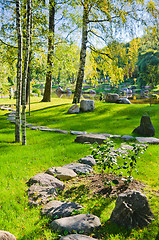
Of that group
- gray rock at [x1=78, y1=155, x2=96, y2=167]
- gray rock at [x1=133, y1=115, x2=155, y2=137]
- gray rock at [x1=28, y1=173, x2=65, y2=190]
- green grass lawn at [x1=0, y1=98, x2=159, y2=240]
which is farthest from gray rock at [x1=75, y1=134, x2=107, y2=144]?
gray rock at [x1=28, y1=173, x2=65, y2=190]

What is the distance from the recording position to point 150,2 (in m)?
16.4

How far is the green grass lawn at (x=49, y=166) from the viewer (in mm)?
3818

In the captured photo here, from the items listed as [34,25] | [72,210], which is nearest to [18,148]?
[72,210]

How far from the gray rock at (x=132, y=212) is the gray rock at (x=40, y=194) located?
1.63m

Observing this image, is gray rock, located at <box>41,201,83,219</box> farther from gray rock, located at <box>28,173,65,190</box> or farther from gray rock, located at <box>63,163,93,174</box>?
gray rock, located at <box>63,163,93,174</box>

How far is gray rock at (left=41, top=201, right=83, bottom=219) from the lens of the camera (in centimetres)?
418

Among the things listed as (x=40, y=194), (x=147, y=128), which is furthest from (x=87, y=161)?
(x=147, y=128)

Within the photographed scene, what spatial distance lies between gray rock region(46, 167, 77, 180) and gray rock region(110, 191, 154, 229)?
211 centimetres

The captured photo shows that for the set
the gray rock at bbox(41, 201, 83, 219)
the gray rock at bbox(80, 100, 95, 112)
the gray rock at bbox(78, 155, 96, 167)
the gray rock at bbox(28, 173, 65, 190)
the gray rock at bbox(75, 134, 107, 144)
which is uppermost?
the gray rock at bbox(80, 100, 95, 112)

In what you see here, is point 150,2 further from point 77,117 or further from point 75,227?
point 75,227

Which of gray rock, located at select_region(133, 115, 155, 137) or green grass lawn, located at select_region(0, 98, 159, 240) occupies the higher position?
gray rock, located at select_region(133, 115, 155, 137)

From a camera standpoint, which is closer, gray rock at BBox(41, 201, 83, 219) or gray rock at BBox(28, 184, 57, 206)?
gray rock at BBox(41, 201, 83, 219)

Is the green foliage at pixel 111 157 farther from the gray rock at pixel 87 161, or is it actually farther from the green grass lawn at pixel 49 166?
the gray rock at pixel 87 161

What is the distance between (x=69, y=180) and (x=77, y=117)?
31.2 ft
